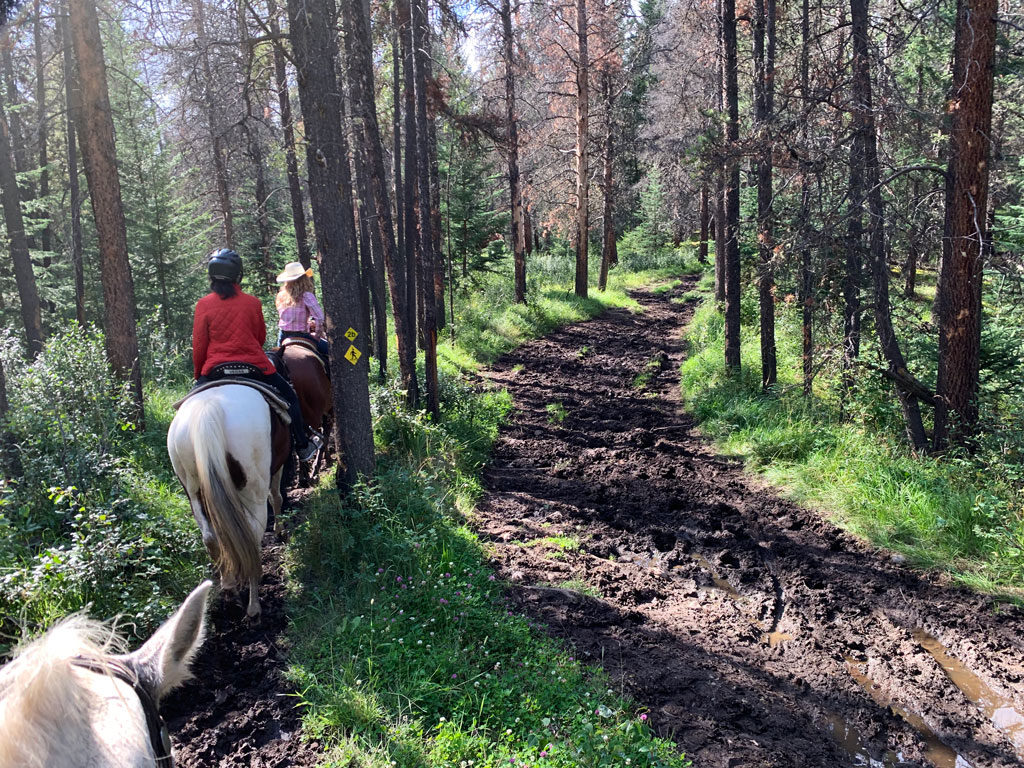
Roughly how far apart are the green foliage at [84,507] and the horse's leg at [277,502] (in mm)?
799

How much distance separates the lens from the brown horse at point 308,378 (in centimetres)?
716

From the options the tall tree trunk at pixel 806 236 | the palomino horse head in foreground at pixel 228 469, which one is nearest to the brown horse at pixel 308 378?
the palomino horse head in foreground at pixel 228 469

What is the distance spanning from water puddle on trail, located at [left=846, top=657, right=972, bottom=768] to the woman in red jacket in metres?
5.19

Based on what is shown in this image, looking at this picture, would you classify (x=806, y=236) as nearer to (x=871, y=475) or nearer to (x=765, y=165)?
(x=765, y=165)

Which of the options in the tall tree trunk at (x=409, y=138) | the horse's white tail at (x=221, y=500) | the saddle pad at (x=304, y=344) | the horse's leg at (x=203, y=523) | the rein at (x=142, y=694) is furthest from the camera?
the tall tree trunk at (x=409, y=138)

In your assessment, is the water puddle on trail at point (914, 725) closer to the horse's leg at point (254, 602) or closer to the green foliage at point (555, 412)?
the horse's leg at point (254, 602)

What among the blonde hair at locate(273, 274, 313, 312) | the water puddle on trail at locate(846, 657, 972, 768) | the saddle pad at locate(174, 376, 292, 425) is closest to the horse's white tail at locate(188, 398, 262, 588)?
the saddle pad at locate(174, 376, 292, 425)

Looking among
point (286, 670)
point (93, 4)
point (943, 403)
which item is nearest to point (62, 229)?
point (93, 4)

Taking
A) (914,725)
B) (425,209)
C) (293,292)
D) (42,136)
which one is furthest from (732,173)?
(42,136)

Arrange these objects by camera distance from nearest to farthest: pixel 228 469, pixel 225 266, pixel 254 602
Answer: pixel 228 469 < pixel 254 602 < pixel 225 266

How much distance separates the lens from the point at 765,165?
1005 cm

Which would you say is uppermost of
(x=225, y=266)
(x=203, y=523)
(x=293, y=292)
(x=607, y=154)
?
(x=607, y=154)

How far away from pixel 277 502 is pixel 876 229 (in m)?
7.85

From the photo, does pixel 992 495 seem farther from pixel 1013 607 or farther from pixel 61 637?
pixel 61 637
